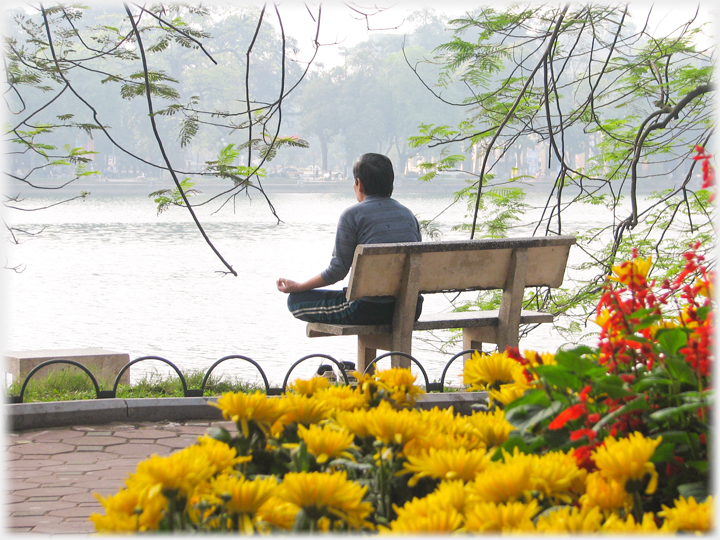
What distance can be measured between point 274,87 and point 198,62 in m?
6.54

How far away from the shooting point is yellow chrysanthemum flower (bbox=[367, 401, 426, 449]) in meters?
1.14

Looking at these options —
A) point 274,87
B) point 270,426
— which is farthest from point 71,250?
point 274,87

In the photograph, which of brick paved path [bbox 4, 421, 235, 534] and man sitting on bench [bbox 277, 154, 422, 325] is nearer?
brick paved path [bbox 4, 421, 235, 534]

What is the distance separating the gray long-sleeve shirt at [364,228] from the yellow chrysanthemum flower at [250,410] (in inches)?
125

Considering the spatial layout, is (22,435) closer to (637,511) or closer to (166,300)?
(637,511)

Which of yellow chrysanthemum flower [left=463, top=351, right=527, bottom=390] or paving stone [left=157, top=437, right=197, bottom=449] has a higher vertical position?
yellow chrysanthemum flower [left=463, top=351, right=527, bottom=390]

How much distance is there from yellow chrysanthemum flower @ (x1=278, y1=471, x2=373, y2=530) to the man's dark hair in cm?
364

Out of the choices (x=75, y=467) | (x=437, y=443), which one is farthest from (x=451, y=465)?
(x=75, y=467)

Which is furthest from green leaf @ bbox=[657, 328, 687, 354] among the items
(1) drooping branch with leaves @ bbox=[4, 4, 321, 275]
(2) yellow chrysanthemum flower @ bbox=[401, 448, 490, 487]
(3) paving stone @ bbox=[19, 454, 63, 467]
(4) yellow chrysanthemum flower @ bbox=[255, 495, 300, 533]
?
(3) paving stone @ bbox=[19, 454, 63, 467]

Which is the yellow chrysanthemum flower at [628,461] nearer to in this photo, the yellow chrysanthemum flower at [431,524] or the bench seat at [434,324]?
the yellow chrysanthemum flower at [431,524]

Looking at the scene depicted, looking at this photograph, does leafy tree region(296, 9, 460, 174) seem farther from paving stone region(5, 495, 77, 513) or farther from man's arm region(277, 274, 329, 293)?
paving stone region(5, 495, 77, 513)

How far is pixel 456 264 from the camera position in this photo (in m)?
4.47

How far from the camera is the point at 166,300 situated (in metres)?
13.7

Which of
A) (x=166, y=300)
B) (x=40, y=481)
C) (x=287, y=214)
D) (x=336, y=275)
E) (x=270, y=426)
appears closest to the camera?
(x=270, y=426)
